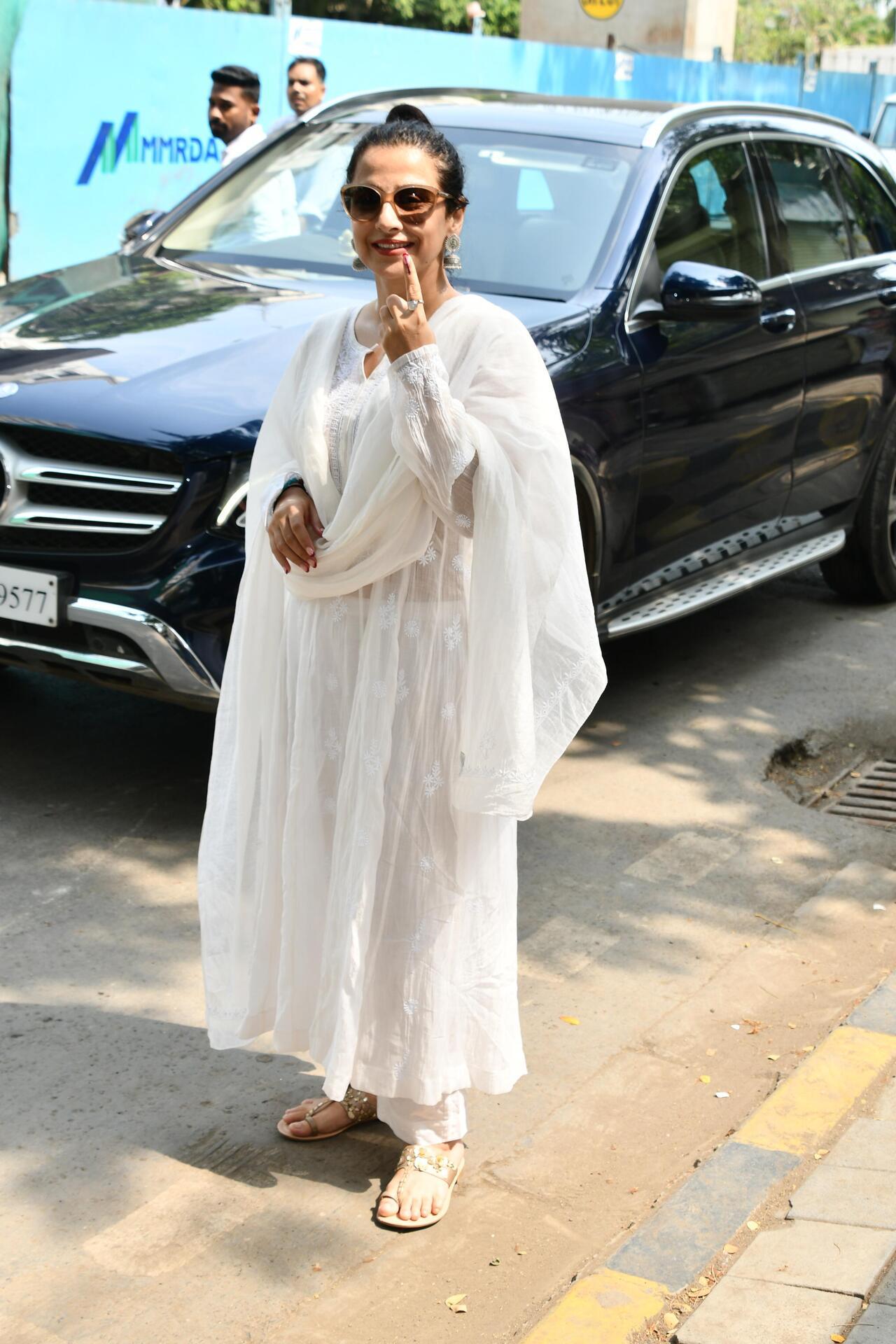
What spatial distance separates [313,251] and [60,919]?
2679 mm

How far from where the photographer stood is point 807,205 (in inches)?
259

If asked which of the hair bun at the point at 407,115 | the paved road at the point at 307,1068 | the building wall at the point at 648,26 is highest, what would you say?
the building wall at the point at 648,26

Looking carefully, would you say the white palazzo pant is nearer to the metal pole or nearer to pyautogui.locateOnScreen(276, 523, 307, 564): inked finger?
pyautogui.locateOnScreen(276, 523, 307, 564): inked finger

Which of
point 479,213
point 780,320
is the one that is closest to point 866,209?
point 780,320

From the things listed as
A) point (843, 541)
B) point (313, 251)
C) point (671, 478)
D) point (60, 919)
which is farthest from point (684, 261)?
point (60, 919)

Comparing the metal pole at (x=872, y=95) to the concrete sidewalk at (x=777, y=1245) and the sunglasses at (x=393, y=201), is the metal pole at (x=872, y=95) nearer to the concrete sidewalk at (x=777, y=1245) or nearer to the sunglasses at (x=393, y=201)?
the concrete sidewalk at (x=777, y=1245)

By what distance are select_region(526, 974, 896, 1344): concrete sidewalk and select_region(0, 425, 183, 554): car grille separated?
2.19 m

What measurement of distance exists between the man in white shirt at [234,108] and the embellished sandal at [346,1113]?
607 centimetres

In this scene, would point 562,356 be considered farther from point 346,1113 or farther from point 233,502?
point 346,1113

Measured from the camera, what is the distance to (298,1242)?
2934mm

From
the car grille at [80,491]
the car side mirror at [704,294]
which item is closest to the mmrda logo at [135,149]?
→ the car side mirror at [704,294]

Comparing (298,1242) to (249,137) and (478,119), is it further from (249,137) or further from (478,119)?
(249,137)

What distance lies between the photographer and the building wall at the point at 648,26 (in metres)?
25.3

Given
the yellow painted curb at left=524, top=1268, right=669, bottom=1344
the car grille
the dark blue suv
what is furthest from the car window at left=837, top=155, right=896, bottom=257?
the yellow painted curb at left=524, top=1268, right=669, bottom=1344
